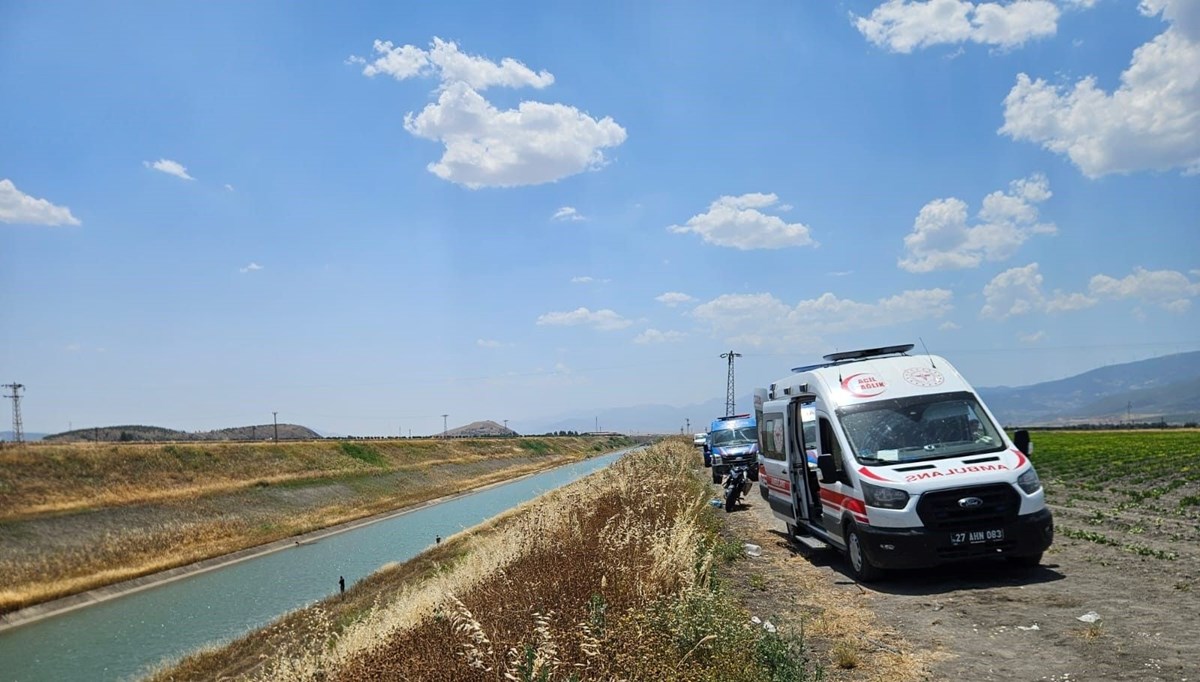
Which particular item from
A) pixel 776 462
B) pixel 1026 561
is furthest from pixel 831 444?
pixel 776 462

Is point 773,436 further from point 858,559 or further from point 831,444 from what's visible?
point 858,559

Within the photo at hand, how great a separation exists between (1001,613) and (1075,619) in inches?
27.1

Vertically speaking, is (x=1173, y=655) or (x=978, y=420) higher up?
(x=978, y=420)

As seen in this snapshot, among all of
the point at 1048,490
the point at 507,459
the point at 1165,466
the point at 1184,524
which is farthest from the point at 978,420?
the point at 507,459

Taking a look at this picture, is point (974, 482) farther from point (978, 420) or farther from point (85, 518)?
point (85, 518)

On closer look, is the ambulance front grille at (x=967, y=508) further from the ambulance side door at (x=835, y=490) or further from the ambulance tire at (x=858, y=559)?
Answer: the ambulance tire at (x=858, y=559)

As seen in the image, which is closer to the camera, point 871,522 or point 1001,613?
point 1001,613

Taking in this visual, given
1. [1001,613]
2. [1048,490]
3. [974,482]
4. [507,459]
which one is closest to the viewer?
[1001,613]

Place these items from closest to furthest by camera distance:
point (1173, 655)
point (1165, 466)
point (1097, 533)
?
point (1173, 655) → point (1097, 533) → point (1165, 466)

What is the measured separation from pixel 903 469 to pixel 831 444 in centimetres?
161

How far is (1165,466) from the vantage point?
2745 cm

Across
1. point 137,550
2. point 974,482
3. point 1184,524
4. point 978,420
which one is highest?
point 978,420

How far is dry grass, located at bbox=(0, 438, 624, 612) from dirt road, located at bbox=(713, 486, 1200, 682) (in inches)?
1191

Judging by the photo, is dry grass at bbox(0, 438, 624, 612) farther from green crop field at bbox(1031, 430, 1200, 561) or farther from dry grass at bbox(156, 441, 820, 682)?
green crop field at bbox(1031, 430, 1200, 561)
